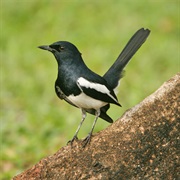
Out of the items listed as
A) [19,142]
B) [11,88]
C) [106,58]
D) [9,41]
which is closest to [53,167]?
[19,142]

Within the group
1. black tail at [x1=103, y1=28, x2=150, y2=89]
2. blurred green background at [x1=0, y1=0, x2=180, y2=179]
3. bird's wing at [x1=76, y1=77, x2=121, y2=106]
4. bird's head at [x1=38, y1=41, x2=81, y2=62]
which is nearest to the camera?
bird's wing at [x1=76, y1=77, x2=121, y2=106]

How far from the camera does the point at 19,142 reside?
7.86 meters

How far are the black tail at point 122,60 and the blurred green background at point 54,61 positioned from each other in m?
1.71

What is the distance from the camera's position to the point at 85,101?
17.2 feet

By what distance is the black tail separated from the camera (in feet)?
19.3

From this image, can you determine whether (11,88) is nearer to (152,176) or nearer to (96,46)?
(96,46)

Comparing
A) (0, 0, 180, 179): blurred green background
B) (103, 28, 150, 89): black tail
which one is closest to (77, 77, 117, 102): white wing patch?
(103, 28, 150, 89): black tail

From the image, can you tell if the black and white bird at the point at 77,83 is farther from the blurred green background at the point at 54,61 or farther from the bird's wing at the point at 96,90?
the blurred green background at the point at 54,61

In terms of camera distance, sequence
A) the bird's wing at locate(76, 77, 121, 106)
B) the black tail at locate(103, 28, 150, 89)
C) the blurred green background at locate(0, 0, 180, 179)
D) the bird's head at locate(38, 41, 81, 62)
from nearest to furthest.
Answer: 1. the bird's wing at locate(76, 77, 121, 106)
2. the bird's head at locate(38, 41, 81, 62)
3. the black tail at locate(103, 28, 150, 89)
4. the blurred green background at locate(0, 0, 180, 179)

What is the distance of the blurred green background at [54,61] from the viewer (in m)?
8.01

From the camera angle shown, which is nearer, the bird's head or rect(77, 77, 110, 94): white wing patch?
rect(77, 77, 110, 94): white wing patch

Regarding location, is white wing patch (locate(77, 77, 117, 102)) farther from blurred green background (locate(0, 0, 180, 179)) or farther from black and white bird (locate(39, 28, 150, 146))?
blurred green background (locate(0, 0, 180, 179))

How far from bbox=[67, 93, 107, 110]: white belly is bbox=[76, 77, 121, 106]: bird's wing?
4 centimetres

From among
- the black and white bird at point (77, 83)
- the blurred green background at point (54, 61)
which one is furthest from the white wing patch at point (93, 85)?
the blurred green background at point (54, 61)
